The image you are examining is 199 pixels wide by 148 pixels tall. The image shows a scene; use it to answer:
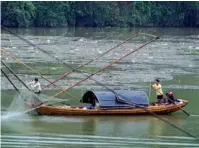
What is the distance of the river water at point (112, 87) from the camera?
15.9m

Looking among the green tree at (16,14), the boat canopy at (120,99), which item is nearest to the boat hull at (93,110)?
the boat canopy at (120,99)

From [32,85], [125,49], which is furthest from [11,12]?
[32,85]

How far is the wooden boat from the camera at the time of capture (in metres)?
19.1

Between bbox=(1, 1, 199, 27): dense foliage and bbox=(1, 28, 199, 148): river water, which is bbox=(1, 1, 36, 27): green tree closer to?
bbox=(1, 1, 199, 27): dense foliage

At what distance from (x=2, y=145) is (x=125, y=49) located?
2925 centimetres

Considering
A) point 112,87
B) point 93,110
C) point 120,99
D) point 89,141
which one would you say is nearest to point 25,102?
point 89,141

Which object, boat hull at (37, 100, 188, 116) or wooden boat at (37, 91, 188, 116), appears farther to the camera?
wooden boat at (37, 91, 188, 116)

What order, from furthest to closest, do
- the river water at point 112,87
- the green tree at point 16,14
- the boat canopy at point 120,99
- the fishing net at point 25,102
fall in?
the green tree at point 16,14
the boat canopy at point 120,99
the fishing net at point 25,102
the river water at point 112,87

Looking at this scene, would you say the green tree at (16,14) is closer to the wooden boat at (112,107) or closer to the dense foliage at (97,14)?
the dense foliage at (97,14)

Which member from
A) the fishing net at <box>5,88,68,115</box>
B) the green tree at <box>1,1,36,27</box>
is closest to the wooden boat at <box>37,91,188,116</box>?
the fishing net at <box>5,88,68,115</box>

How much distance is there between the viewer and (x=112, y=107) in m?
19.6

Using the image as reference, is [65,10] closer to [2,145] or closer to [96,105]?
[96,105]

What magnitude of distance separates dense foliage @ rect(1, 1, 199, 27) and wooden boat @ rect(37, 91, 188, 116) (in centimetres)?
4721

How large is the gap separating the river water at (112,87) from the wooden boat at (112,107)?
0.23 m
